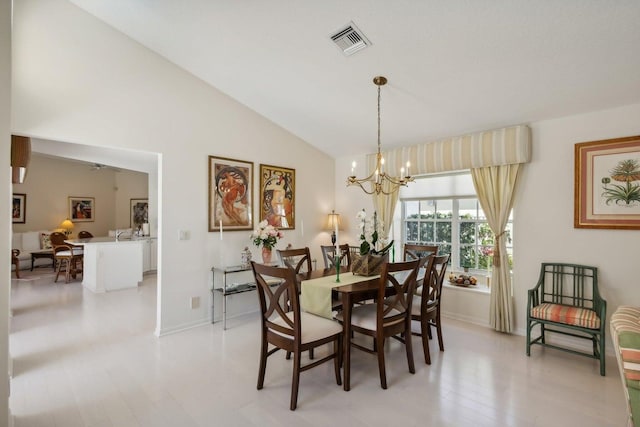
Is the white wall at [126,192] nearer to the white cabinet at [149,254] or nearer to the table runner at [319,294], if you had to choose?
the white cabinet at [149,254]

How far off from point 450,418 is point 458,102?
2.88 meters

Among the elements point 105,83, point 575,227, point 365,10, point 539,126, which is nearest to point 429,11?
point 365,10

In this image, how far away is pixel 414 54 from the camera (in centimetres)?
266

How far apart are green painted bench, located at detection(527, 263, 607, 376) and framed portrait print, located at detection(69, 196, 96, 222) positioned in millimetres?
10748

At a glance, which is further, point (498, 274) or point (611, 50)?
point (498, 274)

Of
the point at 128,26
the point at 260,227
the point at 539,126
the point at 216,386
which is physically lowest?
the point at 216,386

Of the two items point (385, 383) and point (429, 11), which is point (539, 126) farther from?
point (385, 383)

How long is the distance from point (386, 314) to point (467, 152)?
2.41 metres

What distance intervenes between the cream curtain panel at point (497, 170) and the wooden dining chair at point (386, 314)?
1567mm

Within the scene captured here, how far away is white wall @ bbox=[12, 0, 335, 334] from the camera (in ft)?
8.99

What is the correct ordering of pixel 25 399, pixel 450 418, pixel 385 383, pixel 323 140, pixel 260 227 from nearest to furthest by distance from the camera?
pixel 450 418 → pixel 25 399 → pixel 385 383 → pixel 260 227 → pixel 323 140

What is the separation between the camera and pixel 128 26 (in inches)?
122

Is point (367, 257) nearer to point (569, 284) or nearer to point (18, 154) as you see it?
point (569, 284)

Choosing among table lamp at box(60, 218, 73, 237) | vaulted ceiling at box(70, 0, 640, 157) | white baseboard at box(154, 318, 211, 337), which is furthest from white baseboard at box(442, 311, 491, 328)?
table lamp at box(60, 218, 73, 237)
